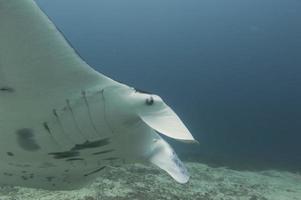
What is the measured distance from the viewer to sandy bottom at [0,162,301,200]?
4.22 metres

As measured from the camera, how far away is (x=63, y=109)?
187 cm

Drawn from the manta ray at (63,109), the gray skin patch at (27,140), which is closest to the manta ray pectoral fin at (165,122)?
the manta ray at (63,109)

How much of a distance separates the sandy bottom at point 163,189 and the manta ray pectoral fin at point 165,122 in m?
1.84

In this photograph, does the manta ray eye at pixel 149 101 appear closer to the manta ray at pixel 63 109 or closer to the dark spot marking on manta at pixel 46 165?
the manta ray at pixel 63 109

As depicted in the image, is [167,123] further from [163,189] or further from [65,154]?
[163,189]

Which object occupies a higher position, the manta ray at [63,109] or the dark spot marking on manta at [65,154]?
the manta ray at [63,109]

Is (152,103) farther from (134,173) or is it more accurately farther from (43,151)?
(134,173)

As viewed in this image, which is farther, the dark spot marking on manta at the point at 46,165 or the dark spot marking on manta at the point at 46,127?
the dark spot marking on manta at the point at 46,165

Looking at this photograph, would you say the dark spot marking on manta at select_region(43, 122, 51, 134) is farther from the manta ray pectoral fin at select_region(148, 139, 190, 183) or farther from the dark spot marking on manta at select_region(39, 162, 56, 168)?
the manta ray pectoral fin at select_region(148, 139, 190, 183)

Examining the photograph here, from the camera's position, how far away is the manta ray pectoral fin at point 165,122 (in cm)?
161

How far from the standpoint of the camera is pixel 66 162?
86.9 inches

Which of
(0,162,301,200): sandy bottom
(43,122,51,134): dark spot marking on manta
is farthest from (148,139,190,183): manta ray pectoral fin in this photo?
(0,162,301,200): sandy bottom

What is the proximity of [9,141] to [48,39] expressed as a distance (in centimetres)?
69

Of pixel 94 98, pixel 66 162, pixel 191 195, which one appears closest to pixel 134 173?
pixel 191 195
